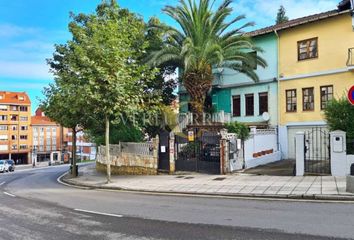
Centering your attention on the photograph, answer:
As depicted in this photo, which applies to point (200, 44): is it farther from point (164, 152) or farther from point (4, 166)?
point (4, 166)

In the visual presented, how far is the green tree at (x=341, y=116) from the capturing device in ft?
58.6

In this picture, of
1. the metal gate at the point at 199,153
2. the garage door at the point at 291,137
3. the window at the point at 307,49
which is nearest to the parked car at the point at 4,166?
the metal gate at the point at 199,153

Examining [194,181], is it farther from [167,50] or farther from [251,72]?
[251,72]

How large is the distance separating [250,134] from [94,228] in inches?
559

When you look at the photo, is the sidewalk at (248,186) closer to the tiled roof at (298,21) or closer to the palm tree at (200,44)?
the palm tree at (200,44)

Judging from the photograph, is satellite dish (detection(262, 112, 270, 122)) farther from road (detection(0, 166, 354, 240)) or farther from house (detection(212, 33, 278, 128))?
road (detection(0, 166, 354, 240))

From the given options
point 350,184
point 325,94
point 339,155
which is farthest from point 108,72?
point 325,94

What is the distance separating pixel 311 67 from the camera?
84.7 feet

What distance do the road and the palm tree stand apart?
11.5 m

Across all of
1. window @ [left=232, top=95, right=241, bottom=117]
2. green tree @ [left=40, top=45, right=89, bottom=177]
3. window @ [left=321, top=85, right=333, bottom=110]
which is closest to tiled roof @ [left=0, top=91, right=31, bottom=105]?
green tree @ [left=40, top=45, right=89, bottom=177]

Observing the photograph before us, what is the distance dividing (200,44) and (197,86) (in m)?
2.58

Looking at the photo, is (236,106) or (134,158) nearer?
(134,158)

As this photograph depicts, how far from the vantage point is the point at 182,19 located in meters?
24.3

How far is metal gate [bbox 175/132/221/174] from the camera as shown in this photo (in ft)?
66.9
